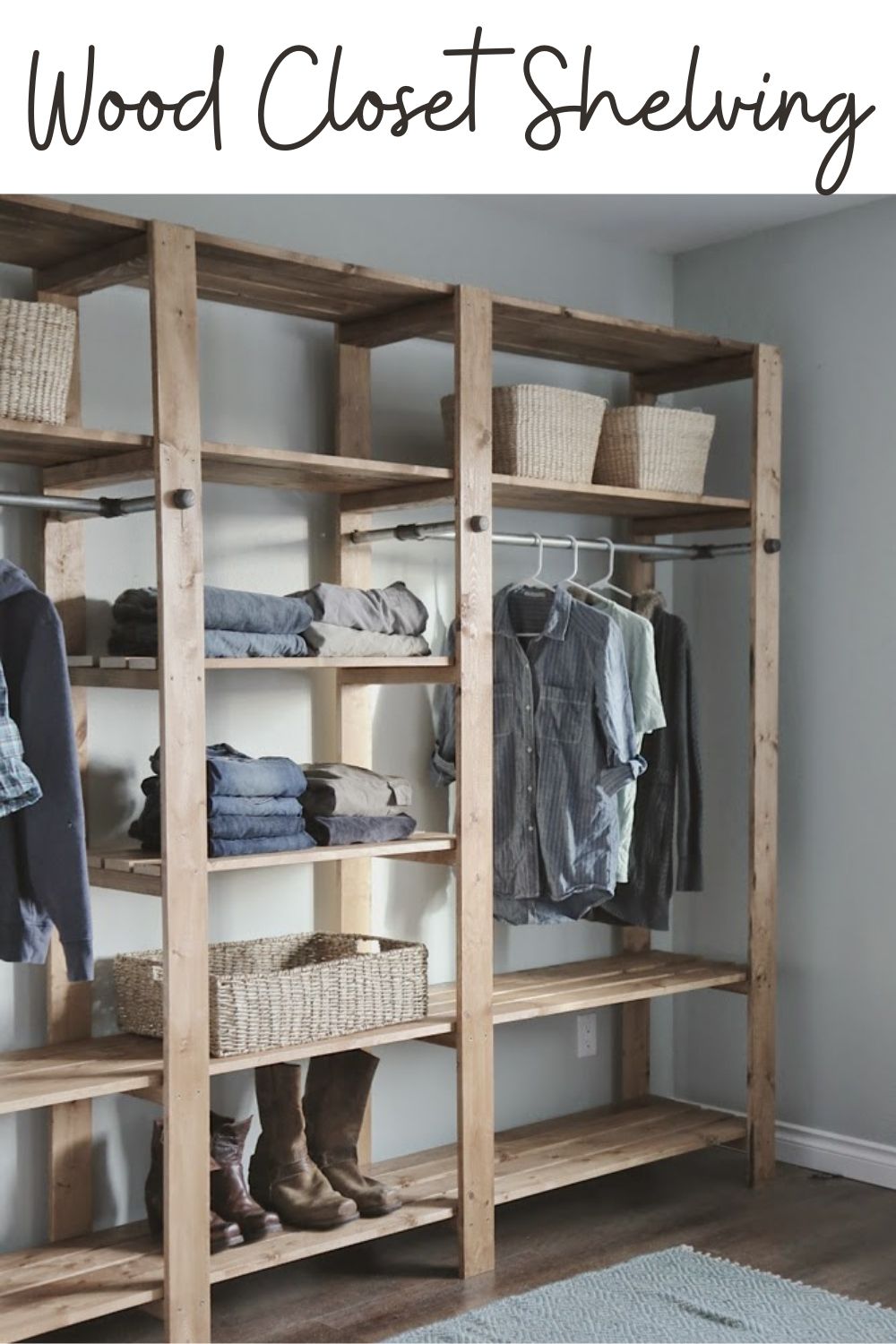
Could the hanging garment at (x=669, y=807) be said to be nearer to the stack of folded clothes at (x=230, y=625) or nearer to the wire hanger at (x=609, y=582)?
Answer: the wire hanger at (x=609, y=582)

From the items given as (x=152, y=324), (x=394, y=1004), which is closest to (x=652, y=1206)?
(x=394, y=1004)

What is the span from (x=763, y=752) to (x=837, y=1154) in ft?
3.64

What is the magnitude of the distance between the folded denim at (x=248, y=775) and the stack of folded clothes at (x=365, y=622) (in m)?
0.27

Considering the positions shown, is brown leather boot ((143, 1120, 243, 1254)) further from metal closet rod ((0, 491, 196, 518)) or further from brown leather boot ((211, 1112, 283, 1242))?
metal closet rod ((0, 491, 196, 518))

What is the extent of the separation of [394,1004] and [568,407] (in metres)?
1.47

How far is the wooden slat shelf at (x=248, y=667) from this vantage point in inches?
120

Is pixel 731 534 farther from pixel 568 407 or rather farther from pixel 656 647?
pixel 568 407

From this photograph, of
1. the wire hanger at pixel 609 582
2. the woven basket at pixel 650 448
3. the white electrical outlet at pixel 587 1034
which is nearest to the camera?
the woven basket at pixel 650 448

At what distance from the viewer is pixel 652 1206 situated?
12.8ft

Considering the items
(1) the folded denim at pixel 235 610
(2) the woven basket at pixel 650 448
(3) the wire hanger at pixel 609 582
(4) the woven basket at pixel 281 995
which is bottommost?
(4) the woven basket at pixel 281 995

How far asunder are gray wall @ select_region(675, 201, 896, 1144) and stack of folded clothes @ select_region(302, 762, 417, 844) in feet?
4.48

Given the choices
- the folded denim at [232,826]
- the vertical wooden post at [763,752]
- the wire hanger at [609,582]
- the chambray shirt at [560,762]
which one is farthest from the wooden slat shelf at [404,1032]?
the wire hanger at [609,582]

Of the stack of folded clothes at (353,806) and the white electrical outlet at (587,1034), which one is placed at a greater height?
the stack of folded clothes at (353,806)
